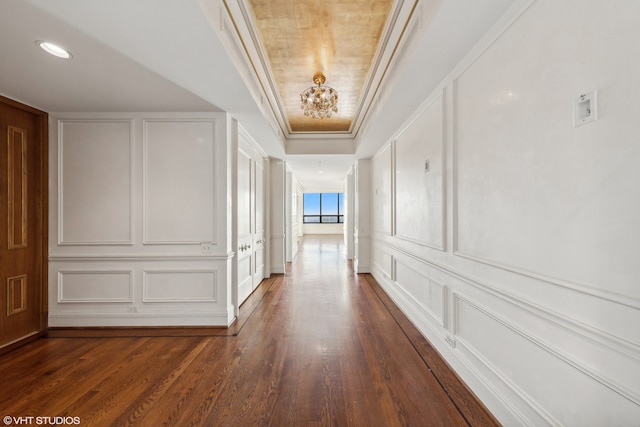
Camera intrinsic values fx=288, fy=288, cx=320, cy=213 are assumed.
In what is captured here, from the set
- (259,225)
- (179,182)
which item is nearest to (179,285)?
(179,182)

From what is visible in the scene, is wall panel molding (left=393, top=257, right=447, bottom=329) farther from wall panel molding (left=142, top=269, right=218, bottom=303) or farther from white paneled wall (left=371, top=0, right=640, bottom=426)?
wall panel molding (left=142, top=269, right=218, bottom=303)

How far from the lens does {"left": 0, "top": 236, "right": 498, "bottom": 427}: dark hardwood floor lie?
1936mm

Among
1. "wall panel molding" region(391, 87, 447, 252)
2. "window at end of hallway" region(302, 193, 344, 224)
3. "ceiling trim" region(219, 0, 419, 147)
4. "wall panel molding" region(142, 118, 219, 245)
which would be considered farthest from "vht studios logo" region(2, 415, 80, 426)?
"window at end of hallway" region(302, 193, 344, 224)

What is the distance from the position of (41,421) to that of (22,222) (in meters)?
2.24

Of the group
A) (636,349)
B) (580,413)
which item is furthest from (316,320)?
(636,349)

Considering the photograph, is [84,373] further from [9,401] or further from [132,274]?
[132,274]

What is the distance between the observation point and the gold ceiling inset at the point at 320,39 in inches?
89.6

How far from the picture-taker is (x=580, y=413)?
1328 mm

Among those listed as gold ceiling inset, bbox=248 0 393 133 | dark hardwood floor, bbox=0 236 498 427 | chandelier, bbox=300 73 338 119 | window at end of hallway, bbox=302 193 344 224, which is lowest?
dark hardwood floor, bbox=0 236 498 427

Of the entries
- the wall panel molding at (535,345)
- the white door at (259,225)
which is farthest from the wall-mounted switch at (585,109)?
the white door at (259,225)

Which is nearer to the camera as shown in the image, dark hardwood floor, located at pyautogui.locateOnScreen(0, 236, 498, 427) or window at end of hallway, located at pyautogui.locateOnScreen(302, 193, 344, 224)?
dark hardwood floor, located at pyautogui.locateOnScreen(0, 236, 498, 427)

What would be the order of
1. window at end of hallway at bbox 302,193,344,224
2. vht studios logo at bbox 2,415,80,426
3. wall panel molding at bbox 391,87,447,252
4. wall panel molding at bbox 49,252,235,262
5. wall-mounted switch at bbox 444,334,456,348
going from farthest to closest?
window at end of hallway at bbox 302,193,344,224 < wall panel molding at bbox 49,252,235,262 < wall panel molding at bbox 391,87,447,252 < wall-mounted switch at bbox 444,334,456,348 < vht studios logo at bbox 2,415,80,426

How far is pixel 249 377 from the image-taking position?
7.75 ft

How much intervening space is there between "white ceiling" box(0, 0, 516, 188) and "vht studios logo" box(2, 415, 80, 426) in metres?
2.55
